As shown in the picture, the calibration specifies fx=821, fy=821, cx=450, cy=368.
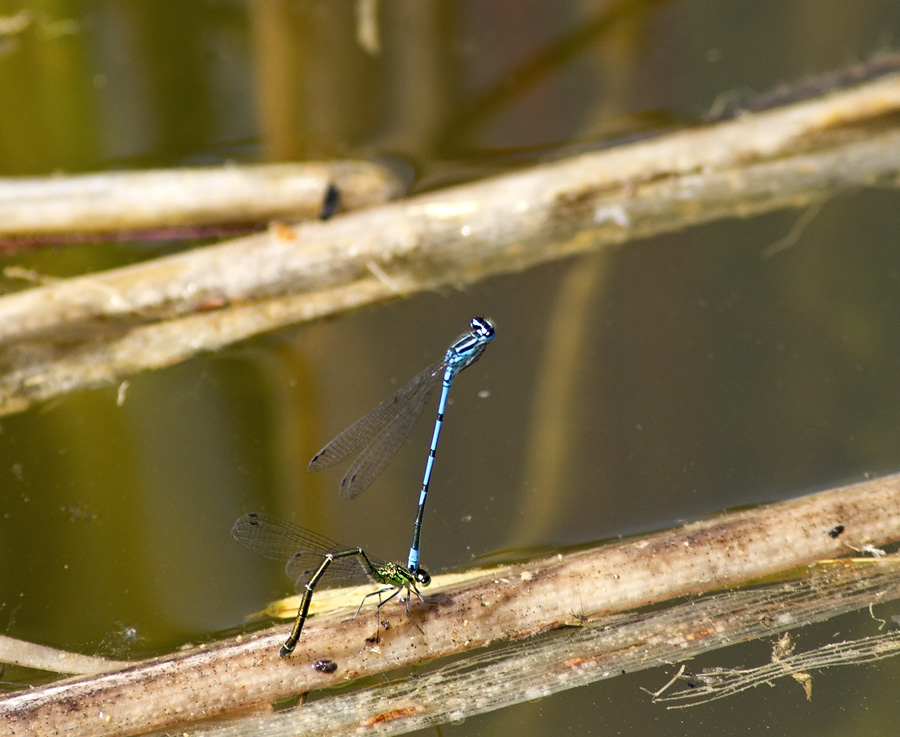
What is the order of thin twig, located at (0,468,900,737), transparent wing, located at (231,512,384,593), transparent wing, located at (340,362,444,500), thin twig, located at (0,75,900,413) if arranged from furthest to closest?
thin twig, located at (0,75,900,413) → transparent wing, located at (340,362,444,500) → transparent wing, located at (231,512,384,593) → thin twig, located at (0,468,900,737)

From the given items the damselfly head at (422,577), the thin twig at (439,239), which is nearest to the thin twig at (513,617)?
the damselfly head at (422,577)

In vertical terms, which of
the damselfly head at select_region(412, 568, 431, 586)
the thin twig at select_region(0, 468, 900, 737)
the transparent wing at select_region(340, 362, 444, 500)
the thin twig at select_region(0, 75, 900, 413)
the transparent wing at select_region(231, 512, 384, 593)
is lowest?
the thin twig at select_region(0, 468, 900, 737)

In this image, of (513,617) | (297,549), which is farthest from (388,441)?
(513,617)

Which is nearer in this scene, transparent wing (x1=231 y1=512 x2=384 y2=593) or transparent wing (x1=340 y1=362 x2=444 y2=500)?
transparent wing (x1=231 y1=512 x2=384 y2=593)

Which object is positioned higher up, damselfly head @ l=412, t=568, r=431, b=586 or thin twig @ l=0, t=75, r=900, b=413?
thin twig @ l=0, t=75, r=900, b=413

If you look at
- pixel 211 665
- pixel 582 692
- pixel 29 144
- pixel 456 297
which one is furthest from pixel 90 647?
pixel 29 144

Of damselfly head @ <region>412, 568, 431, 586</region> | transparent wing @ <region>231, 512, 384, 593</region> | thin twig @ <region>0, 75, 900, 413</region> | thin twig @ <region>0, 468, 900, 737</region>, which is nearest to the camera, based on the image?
thin twig @ <region>0, 468, 900, 737</region>

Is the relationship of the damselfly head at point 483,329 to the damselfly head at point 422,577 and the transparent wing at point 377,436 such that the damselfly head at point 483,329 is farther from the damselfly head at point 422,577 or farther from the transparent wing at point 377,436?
the damselfly head at point 422,577

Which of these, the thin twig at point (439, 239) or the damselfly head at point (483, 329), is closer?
the damselfly head at point (483, 329)

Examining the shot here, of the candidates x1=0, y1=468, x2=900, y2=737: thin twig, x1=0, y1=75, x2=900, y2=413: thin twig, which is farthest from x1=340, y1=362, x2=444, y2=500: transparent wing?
x1=0, y1=75, x2=900, y2=413: thin twig

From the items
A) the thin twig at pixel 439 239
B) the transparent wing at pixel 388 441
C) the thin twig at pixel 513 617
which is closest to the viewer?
the thin twig at pixel 513 617

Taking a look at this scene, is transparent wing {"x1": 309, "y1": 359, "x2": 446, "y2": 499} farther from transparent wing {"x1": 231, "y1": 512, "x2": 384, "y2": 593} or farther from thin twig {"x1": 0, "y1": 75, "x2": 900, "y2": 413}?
thin twig {"x1": 0, "y1": 75, "x2": 900, "y2": 413}
